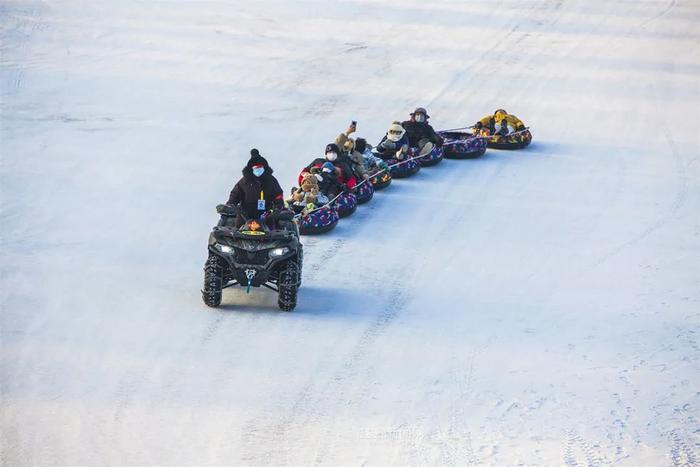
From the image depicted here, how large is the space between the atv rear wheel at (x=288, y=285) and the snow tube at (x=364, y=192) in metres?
5.04

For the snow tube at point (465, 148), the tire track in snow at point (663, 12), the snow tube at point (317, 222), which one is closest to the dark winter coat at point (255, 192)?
the snow tube at point (317, 222)

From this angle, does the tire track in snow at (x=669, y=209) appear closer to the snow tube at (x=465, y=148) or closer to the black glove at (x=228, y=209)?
the snow tube at (x=465, y=148)

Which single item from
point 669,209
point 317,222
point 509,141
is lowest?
point 669,209

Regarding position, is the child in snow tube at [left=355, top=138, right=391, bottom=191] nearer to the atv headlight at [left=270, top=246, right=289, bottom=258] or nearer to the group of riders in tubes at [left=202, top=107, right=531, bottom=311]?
the group of riders in tubes at [left=202, top=107, right=531, bottom=311]

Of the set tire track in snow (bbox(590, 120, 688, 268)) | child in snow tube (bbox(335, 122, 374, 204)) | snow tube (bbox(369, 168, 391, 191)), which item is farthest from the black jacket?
tire track in snow (bbox(590, 120, 688, 268))

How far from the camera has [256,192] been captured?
15.9m

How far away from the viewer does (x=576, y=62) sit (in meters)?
32.1

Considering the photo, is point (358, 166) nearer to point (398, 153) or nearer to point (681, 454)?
point (398, 153)

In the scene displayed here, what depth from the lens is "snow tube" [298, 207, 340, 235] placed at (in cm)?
1811

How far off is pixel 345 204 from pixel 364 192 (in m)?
0.95

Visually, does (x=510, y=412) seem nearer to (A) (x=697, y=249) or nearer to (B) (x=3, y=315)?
(B) (x=3, y=315)

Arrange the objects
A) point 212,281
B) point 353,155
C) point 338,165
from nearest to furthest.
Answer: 1. point 212,281
2. point 338,165
3. point 353,155

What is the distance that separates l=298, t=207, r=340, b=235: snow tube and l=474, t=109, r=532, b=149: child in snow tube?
685 centimetres

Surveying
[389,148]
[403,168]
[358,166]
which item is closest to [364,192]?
[358,166]
